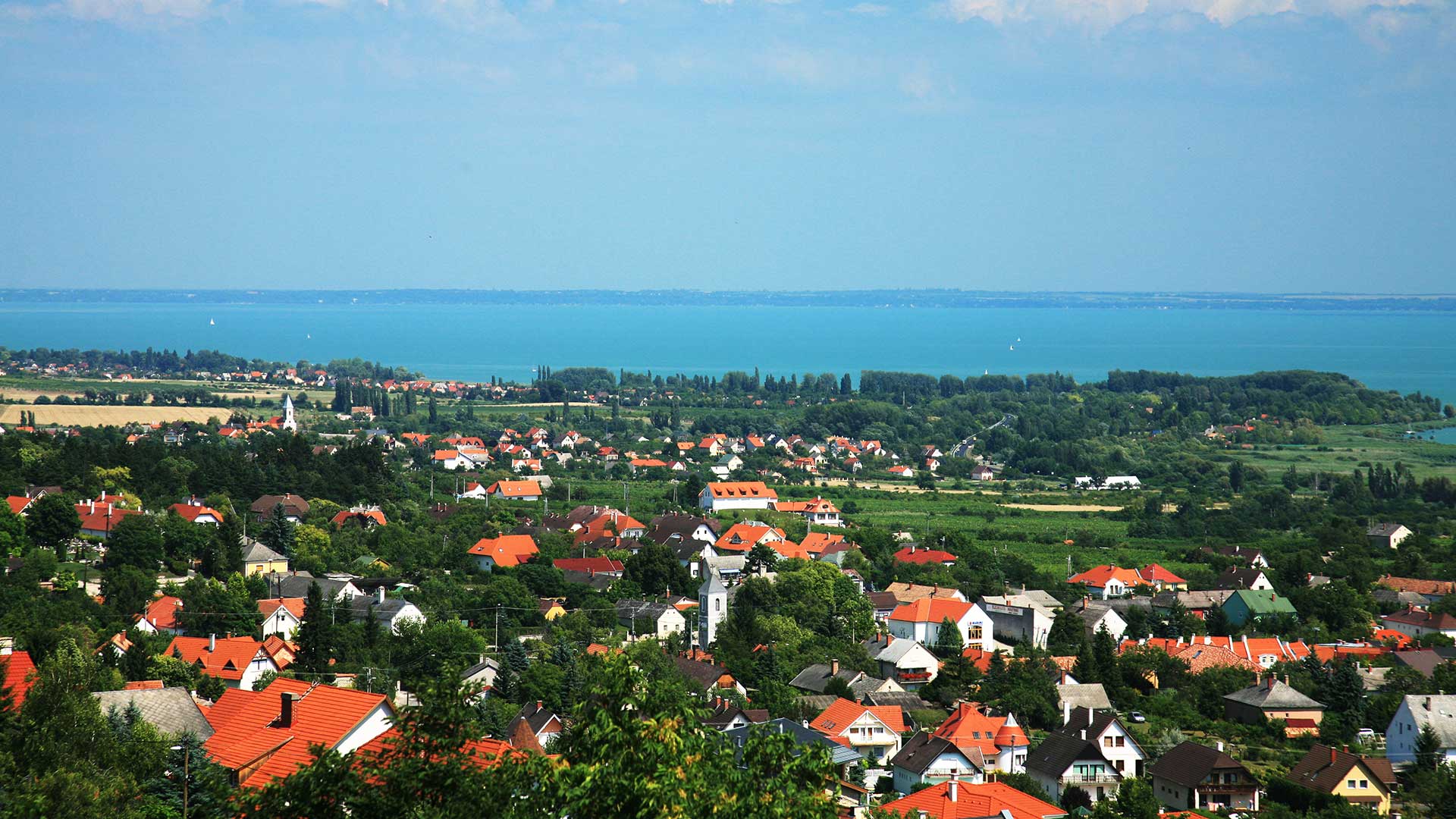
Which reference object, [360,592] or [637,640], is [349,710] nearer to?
[637,640]

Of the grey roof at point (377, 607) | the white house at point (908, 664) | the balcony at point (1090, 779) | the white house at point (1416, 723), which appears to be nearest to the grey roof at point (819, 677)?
the white house at point (908, 664)

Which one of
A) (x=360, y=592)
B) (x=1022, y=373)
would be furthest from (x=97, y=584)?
(x=1022, y=373)

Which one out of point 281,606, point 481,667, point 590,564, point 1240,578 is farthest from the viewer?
point 1240,578

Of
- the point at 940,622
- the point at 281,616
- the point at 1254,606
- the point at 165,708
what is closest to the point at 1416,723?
the point at 940,622

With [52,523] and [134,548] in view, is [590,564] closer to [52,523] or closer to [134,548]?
[134,548]

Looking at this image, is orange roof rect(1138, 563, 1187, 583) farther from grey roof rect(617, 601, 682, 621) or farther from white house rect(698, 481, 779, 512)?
white house rect(698, 481, 779, 512)

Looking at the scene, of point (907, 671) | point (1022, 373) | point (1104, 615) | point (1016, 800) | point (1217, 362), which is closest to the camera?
point (1016, 800)

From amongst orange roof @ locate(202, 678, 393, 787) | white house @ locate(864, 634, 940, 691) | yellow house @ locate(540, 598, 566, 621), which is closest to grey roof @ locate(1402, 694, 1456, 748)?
white house @ locate(864, 634, 940, 691)
